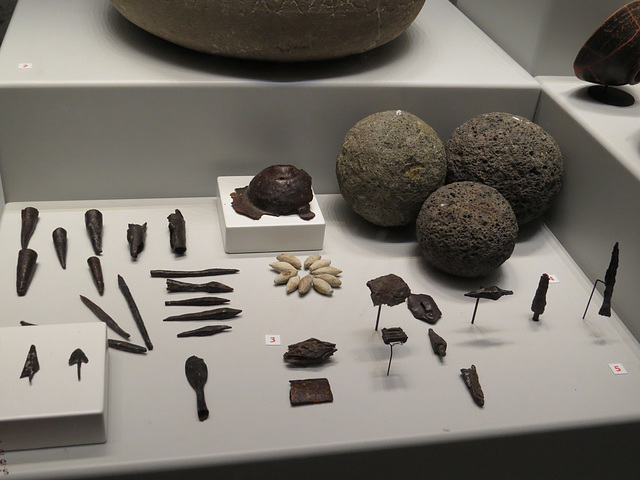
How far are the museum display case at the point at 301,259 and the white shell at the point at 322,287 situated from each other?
26mm

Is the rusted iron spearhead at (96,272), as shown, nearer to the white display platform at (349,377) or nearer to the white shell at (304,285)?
the white display platform at (349,377)

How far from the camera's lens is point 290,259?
2.76 m

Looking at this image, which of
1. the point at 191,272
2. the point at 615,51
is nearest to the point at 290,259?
the point at 191,272

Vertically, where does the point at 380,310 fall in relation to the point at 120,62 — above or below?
below

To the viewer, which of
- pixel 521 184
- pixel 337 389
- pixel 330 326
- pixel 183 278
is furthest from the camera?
pixel 521 184

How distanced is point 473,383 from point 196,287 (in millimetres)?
1022

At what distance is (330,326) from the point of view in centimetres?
250

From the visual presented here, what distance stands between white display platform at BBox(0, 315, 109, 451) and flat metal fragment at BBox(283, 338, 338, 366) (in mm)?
571

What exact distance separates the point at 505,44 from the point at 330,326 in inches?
71.5

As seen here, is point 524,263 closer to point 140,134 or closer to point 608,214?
point 608,214

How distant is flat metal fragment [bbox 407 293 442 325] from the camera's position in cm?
255

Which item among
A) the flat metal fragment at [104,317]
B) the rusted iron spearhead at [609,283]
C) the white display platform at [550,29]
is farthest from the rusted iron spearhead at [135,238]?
the white display platform at [550,29]

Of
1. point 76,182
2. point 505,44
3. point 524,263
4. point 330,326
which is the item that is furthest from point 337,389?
point 505,44

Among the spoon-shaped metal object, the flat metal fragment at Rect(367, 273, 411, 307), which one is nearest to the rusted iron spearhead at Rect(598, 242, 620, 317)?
Result: the flat metal fragment at Rect(367, 273, 411, 307)
